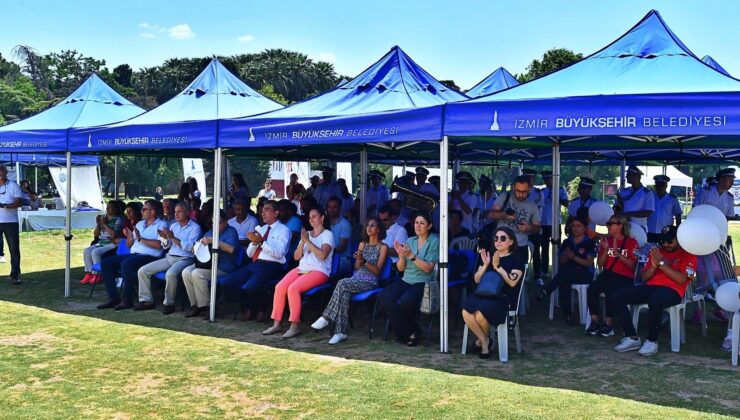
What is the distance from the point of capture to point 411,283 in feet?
21.7

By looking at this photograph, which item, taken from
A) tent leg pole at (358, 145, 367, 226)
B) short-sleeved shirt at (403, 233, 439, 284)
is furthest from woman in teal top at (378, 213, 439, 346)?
tent leg pole at (358, 145, 367, 226)

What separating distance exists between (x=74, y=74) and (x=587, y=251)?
82573mm

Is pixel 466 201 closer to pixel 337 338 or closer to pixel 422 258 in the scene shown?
pixel 422 258

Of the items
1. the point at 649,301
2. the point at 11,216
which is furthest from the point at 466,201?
the point at 11,216

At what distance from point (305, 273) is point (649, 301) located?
3.30 m

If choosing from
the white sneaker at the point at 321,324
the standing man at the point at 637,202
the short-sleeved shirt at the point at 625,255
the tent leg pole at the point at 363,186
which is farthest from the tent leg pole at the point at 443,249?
the standing man at the point at 637,202

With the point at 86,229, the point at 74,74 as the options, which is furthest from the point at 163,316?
the point at 74,74

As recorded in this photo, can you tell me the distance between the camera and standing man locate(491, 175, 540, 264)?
26.3 feet

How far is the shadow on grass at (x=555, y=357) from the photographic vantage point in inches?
201

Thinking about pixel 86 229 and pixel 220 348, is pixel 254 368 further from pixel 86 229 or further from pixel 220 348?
pixel 86 229

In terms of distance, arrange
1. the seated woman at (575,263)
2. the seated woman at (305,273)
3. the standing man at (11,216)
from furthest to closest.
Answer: the standing man at (11,216), the seated woman at (575,263), the seated woman at (305,273)

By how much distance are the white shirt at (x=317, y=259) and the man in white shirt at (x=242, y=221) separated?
1.36 metres

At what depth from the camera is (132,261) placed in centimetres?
835

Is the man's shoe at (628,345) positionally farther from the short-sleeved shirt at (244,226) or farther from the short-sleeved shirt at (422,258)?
the short-sleeved shirt at (244,226)
